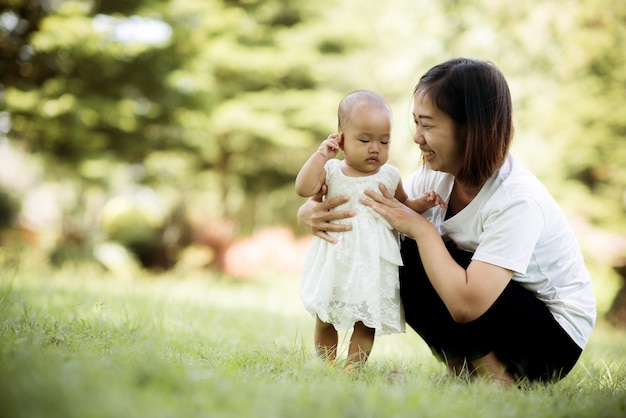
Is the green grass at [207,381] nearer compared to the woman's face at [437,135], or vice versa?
the green grass at [207,381]

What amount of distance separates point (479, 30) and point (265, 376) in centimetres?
826

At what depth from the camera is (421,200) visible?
2.82 meters

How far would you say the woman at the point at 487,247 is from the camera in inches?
94.7

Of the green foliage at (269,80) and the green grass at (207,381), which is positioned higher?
the green foliage at (269,80)

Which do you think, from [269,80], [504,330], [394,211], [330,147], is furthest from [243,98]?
[504,330]

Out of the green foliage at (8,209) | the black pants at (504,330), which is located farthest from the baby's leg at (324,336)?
the green foliage at (8,209)

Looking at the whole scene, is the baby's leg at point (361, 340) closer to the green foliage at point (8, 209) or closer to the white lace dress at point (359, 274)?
the white lace dress at point (359, 274)

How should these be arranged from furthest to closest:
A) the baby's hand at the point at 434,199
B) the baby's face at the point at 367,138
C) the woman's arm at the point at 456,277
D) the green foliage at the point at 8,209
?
the green foliage at the point at 8,209
the baby's hand at the point at 434,199
the baby's face at the point at 367,138
the woman's arm at the point at 456,277

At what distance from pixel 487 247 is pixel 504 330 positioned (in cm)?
43

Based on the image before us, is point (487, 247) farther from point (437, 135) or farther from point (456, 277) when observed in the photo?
point (437, 135)

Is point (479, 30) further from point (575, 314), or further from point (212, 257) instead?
point (575, 314)

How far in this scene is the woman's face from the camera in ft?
8.36

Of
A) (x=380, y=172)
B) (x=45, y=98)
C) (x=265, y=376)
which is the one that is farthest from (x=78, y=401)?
(x=45, y=98)

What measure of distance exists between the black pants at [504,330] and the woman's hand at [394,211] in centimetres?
24
